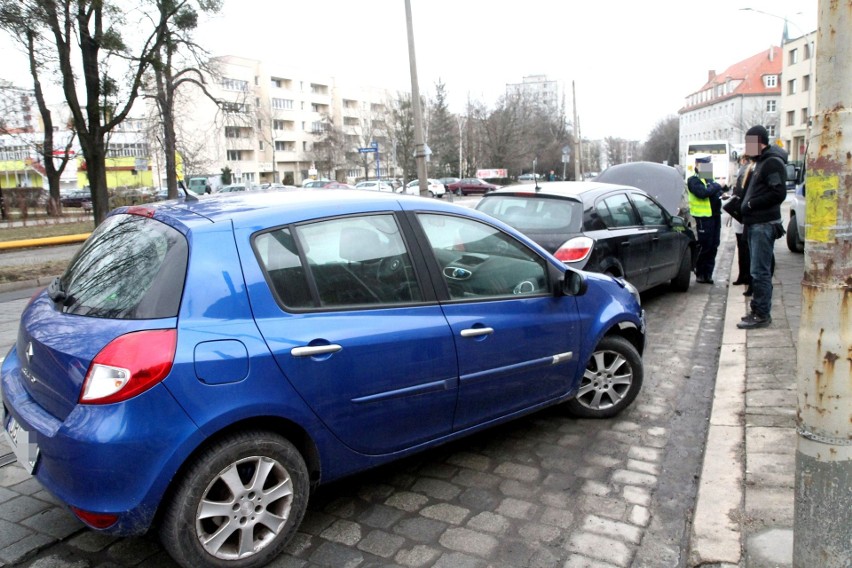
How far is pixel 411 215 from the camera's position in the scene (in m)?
3.56

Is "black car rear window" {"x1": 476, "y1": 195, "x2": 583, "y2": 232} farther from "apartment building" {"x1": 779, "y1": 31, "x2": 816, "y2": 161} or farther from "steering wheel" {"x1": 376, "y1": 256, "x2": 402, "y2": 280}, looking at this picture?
"apartment building" {"x1": 779, "y1": 31, "x2": 816, "y2": 161}

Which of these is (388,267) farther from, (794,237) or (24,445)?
(794,237)

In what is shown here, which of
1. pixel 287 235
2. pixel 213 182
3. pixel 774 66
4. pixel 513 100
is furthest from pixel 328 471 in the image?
pixel 774 66

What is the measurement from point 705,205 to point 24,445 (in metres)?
9.19

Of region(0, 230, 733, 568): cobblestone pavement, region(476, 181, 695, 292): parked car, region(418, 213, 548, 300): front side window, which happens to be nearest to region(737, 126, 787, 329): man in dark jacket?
region(476, 181, 695, 292): parked car

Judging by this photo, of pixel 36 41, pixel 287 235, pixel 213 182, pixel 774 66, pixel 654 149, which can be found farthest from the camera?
pixel 654 149

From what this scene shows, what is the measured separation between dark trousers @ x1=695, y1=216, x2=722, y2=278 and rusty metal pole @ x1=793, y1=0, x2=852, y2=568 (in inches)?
315

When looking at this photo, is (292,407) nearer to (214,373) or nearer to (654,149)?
(214,373)

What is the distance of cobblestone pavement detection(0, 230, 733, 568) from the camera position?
3.05 metres

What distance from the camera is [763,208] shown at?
6574mm

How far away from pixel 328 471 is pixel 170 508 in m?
0.73

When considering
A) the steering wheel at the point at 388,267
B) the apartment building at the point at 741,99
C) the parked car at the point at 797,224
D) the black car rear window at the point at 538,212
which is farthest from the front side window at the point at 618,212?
the apartment building at the point at 741,99

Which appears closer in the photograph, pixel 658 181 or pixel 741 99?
pixel 658 181

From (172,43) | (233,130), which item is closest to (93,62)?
(172,43)
